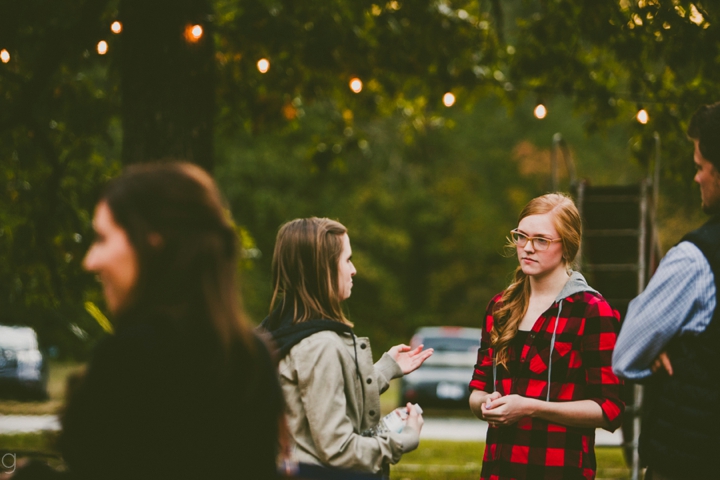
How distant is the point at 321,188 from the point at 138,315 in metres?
29.0

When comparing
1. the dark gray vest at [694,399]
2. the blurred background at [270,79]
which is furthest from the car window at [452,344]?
the dark gray vest at [694,399]

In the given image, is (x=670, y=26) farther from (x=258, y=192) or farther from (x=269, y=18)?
(x=258, y=192)

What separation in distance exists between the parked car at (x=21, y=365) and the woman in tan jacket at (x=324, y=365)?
52.4 feet

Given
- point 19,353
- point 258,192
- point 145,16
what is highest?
point 145,16

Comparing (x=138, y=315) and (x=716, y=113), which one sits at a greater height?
(x=716, y=113)

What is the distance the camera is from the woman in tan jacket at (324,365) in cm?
286

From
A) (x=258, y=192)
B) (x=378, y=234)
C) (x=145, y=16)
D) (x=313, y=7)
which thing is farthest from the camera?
(x=378, y=234)

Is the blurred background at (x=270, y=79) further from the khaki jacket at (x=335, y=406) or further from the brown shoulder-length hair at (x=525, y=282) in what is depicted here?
the khaki jacket at (x=335, y=406)

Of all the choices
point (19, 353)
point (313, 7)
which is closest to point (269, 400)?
point (313, 7)

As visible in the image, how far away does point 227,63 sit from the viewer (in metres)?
10.1

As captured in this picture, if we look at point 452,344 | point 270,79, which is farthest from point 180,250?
point 452,344

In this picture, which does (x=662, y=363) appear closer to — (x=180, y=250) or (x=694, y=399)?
(x=694, y=399)

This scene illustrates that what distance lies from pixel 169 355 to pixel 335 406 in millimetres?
1136

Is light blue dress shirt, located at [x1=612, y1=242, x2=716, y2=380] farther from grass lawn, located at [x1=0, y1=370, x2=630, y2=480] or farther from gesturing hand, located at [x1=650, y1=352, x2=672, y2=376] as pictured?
grass lawn, located at [x1=0, y1=370, x2=630, y2=480]
